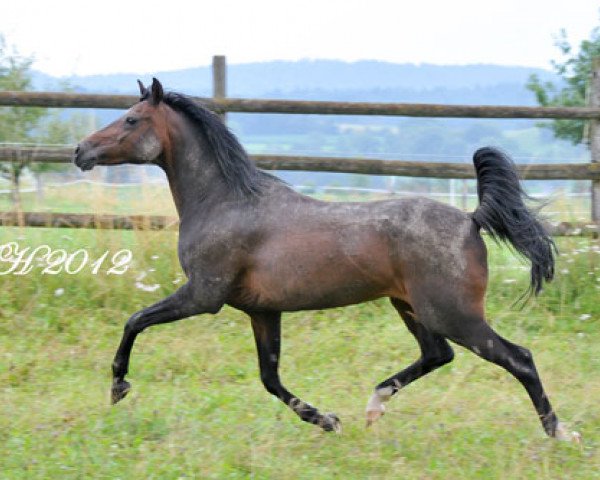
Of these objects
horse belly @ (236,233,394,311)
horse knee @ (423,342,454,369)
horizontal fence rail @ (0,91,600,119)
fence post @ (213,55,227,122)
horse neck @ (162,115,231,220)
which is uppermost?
fence post @ (213,55,227,122)

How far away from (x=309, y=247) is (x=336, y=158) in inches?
131

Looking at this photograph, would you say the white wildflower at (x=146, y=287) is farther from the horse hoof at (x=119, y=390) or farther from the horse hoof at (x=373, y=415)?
the horse hoof at (x=373, y=415)

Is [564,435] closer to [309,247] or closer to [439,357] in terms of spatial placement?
[439,357]

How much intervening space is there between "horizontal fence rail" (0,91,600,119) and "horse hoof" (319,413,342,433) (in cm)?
379

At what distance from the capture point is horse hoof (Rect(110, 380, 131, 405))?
583 centimetres

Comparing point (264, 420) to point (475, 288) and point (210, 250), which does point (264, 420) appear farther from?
point (475, 288)

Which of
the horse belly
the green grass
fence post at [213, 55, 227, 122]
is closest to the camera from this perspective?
→ the green grass

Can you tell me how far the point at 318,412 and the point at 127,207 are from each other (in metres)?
4.29

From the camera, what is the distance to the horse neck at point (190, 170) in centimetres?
591

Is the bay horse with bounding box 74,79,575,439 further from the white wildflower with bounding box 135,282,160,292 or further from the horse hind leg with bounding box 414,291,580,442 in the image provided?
the white wildflower with bounding box 135,282,160,292

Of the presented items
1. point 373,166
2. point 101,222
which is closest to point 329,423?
point 373,166

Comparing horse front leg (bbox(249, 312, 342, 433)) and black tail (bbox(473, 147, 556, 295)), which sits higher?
black tail (bbox(473, 147, 556, 295))

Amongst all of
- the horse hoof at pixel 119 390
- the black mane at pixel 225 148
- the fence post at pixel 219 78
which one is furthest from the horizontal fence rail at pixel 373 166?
the horse hoof at pixel 119 390

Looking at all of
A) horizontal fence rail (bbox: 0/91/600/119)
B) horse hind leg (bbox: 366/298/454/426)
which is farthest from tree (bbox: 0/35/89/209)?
horse hind leg (bbox: 366/298/454/426)
